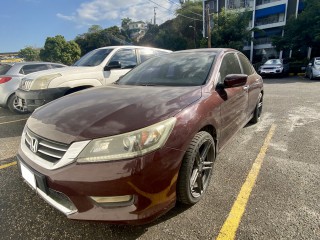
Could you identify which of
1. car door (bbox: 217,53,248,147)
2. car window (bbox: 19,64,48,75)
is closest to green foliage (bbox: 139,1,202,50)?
car window (bbox: 19,64,48,75)

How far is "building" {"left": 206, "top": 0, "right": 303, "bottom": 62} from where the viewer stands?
33406 millimetres

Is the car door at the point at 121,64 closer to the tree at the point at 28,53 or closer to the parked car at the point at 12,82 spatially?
the parked car at the point at 12,82

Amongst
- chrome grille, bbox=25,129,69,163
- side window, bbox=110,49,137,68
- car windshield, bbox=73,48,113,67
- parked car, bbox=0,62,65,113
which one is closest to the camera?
chrome grille, bbox=25,129,69,163

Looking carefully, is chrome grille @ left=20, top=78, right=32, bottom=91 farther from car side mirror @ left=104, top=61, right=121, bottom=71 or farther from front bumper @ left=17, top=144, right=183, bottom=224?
Result: front bumper @ left=17, top=144, right=183, bottom=224

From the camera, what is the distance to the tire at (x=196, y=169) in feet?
7.00

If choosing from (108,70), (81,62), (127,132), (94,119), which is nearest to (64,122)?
(94,119)

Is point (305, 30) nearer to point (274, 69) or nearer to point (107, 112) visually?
point (274, 69)

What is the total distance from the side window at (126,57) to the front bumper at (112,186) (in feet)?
14.6

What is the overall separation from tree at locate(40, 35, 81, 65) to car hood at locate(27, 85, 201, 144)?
53.5 metres

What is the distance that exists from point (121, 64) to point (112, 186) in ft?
14.8

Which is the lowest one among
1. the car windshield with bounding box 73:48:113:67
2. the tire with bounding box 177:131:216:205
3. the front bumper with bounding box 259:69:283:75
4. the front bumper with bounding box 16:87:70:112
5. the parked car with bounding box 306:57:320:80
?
the front bumper with bounding box 259:69:283:75

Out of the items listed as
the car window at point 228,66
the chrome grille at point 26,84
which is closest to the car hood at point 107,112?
the car window at point 228,66

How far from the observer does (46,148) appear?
201 cm

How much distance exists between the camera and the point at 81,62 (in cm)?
605
